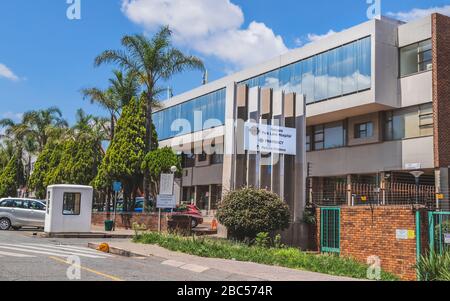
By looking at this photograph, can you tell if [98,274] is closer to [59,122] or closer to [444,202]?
[444,202]

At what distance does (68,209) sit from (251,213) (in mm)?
10513

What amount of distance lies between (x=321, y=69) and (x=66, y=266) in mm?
23926

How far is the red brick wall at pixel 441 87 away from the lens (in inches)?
1109

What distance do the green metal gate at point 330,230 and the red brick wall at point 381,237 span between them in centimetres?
54

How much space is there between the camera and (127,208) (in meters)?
37.7

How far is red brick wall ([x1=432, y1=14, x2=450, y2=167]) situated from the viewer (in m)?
28.2

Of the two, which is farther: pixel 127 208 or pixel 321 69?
pixel 127 208

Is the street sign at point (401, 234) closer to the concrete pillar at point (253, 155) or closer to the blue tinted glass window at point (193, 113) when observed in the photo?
the concrete pillar at point (253, 155)

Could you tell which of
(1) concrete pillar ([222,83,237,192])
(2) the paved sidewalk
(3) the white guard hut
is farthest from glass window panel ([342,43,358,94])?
(2) the paved sidewalk

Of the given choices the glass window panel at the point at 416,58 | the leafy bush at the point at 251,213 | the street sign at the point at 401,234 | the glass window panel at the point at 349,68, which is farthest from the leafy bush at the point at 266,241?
the glass window panel at the point at 416,58

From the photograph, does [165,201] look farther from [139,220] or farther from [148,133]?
[148,133]

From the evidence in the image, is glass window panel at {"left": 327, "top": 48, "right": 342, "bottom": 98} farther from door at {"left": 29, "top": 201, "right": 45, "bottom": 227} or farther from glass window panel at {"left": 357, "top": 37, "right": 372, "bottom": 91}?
door at {"left": 29, "top": 201, "right": 45, "bottom": 227}

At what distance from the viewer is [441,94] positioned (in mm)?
28656

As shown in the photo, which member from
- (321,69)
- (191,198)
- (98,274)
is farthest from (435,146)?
(191,198)
